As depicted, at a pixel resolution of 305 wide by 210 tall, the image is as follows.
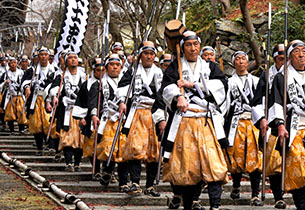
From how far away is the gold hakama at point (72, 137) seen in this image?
10.8 m

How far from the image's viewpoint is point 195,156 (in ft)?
20.9

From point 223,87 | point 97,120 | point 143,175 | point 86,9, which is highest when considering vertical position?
point 86,9

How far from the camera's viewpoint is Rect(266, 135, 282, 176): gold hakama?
760 centimetres

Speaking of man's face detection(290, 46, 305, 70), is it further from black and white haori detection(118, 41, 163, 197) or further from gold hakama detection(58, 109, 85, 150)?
gold hakama detection(58, 109, 85, 150)

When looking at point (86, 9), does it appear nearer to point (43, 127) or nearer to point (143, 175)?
point (43, 127)

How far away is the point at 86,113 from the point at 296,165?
4.21 m

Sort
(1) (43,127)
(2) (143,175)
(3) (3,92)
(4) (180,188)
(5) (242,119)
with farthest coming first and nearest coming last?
1. (3) (3,92)
2. (1) (43,127)
3. (2) (143,175)
4. (5) (242,119)
5. (4) (180,188)

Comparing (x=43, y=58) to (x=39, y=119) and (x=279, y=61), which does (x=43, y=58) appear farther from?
(x=279, y=61)

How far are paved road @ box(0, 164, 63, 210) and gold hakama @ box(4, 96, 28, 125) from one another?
6860mm

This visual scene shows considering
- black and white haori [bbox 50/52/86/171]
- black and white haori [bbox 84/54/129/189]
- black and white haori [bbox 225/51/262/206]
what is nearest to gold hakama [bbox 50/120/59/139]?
black and white haori [bbox 50/52/86/171]

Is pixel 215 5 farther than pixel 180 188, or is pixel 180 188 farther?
pixel 215 5

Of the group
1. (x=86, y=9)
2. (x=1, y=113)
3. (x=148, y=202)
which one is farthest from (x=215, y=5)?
(x=148, y=202)

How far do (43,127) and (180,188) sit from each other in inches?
270

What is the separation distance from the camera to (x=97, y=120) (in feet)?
29.9
